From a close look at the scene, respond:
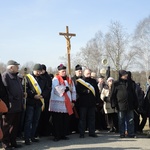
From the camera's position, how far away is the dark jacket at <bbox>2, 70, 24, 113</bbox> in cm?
703

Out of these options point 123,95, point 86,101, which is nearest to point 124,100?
point 123,95

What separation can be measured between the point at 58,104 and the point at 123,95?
202 centimetres

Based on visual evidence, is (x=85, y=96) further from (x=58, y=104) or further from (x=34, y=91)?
(x=34, y=91)

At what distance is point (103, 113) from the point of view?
34.0 feet

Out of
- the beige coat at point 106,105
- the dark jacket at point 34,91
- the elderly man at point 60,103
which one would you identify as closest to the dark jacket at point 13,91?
the dark jacket at point 34,91

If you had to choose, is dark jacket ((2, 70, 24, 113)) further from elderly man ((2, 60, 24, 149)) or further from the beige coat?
the beige coat

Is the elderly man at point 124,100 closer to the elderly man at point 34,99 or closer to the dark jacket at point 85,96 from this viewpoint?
the dark jacket at point 85,96

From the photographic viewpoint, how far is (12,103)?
7.06 meters

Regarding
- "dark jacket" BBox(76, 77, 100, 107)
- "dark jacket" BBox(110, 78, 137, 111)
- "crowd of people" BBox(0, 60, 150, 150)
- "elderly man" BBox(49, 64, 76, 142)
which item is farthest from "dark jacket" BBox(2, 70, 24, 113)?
"dark jacket" BBox(110, 78, 137, 111)

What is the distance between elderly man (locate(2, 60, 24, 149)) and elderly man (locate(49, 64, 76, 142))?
121 centimetres

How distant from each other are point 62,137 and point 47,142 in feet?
1.87

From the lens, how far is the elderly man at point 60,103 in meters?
8.23

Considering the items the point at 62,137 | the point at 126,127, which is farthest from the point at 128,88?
the point at 62,137

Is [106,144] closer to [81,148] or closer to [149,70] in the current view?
[81,148]
